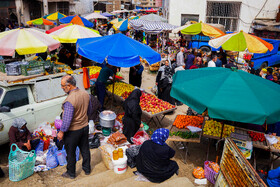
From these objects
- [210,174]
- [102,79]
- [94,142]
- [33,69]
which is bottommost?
[210,174]

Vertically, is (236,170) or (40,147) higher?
(236,170)

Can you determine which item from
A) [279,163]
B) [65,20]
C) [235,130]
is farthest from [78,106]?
[65,20]

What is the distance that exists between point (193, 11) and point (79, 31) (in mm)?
15694

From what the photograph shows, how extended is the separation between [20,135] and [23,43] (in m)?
2.78

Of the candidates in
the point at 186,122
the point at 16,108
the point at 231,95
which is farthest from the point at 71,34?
the point at 231,95

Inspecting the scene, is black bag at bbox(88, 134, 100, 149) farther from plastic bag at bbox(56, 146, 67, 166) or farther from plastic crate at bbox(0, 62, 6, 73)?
plastic crate at bbox(0, 62, 6, 73)

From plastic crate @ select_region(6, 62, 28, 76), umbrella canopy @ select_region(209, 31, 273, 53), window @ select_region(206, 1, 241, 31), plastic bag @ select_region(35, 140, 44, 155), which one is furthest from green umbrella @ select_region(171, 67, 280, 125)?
window @ select_region(206, 1, 241, 31)

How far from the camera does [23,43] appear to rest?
252 inches

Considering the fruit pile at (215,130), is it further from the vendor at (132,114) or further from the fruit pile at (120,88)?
the fruit pile at (120,88)

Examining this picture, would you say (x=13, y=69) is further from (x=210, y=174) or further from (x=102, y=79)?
(x=210, y=174)

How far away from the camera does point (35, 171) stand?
4910 mm

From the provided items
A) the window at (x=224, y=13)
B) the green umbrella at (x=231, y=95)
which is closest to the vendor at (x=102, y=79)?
the green umbrella at (x=231, y=95)

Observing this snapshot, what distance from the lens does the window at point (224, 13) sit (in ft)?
70.1

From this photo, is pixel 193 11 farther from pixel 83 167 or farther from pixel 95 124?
pixel 83 167
